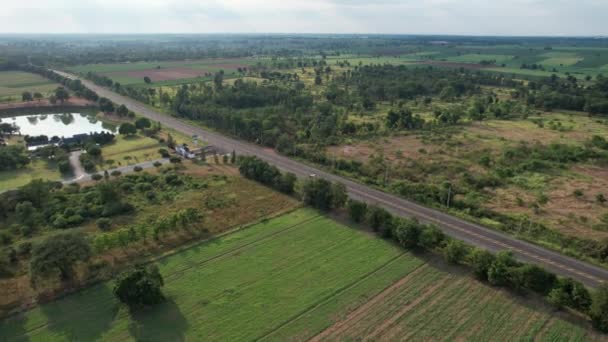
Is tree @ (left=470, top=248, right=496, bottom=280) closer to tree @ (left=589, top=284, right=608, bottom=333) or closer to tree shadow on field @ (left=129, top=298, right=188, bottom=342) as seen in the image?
tree @ (left=589, top=284, right=608, bottom=333)

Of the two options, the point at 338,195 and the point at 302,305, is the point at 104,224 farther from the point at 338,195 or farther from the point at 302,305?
the point at 338,195

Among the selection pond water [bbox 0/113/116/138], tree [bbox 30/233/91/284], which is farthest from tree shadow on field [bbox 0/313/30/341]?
pond water [bbox 0/113/116/138]

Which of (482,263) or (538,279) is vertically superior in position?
(482,263)

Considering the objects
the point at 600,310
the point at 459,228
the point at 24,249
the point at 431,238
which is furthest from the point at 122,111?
the point at 600,310

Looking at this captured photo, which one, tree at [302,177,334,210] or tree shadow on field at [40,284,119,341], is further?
tree at [302,177,334,210]

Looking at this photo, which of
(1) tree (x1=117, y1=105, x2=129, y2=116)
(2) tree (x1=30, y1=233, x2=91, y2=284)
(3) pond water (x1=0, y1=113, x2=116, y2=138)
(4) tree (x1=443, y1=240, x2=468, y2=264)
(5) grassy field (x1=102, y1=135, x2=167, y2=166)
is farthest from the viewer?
(1) tree (x1=117, y1=105, x2=129, y2=116)

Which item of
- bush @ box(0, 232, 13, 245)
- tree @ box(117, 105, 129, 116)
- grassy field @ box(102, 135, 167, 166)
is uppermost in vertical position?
tree @ box(117, 105, 129, 116)
